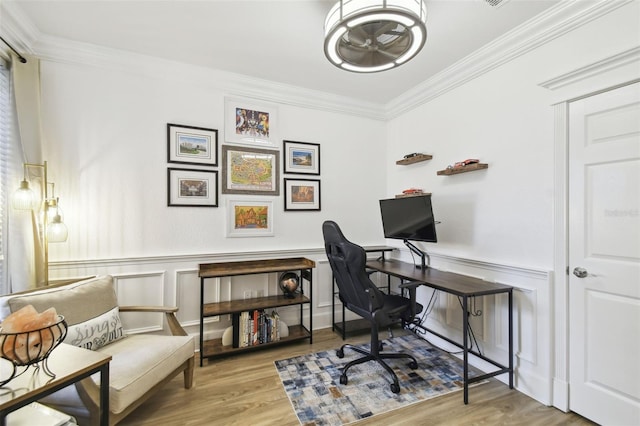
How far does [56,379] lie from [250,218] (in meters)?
2.02

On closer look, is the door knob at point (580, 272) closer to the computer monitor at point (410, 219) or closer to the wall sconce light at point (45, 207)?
the computer monitor at point (410, 219)

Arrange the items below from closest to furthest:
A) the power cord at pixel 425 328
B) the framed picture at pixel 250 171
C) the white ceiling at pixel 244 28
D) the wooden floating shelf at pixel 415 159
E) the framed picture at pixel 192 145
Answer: the white ceiling at pixel 244 28 → the power cord at pixel 425 328 → the framed picture at pixel 192 145 → the framed picture at pixel 250 171 → the wooden floating shelf at pixel 415 159

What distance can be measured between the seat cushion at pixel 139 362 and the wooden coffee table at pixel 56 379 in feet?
0.67

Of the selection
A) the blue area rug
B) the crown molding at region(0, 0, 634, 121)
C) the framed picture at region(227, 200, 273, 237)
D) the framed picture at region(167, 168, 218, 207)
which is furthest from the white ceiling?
the blue area rug

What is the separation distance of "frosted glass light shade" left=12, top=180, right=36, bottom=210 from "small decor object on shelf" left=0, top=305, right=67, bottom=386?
1180mm

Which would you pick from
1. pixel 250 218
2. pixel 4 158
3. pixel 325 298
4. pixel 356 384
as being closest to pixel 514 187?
pixel 356 384

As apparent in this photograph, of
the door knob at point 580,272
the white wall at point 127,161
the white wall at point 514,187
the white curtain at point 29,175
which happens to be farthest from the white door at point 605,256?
the white curtain at point 29,175

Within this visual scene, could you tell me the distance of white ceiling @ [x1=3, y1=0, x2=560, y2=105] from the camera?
6.48 ft

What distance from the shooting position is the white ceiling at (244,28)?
1.98 meters

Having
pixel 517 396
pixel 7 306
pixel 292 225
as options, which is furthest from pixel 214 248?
pixel 517 396

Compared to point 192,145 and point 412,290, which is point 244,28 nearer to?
point 192,145

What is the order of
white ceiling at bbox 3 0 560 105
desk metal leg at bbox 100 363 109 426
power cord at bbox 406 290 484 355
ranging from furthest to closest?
power cord at bbox 406 290 484 355 < white ceiling at bbox 3 0 560 105 < desk metal leg at bbox 100 363 109 426

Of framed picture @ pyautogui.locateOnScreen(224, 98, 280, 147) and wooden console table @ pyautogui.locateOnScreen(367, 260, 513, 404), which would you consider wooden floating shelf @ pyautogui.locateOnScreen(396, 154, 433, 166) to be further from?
framed picture @ pyautogui.locateOnScreen(224, 98, 280, 147)

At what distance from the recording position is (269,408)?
1958 millimetres
